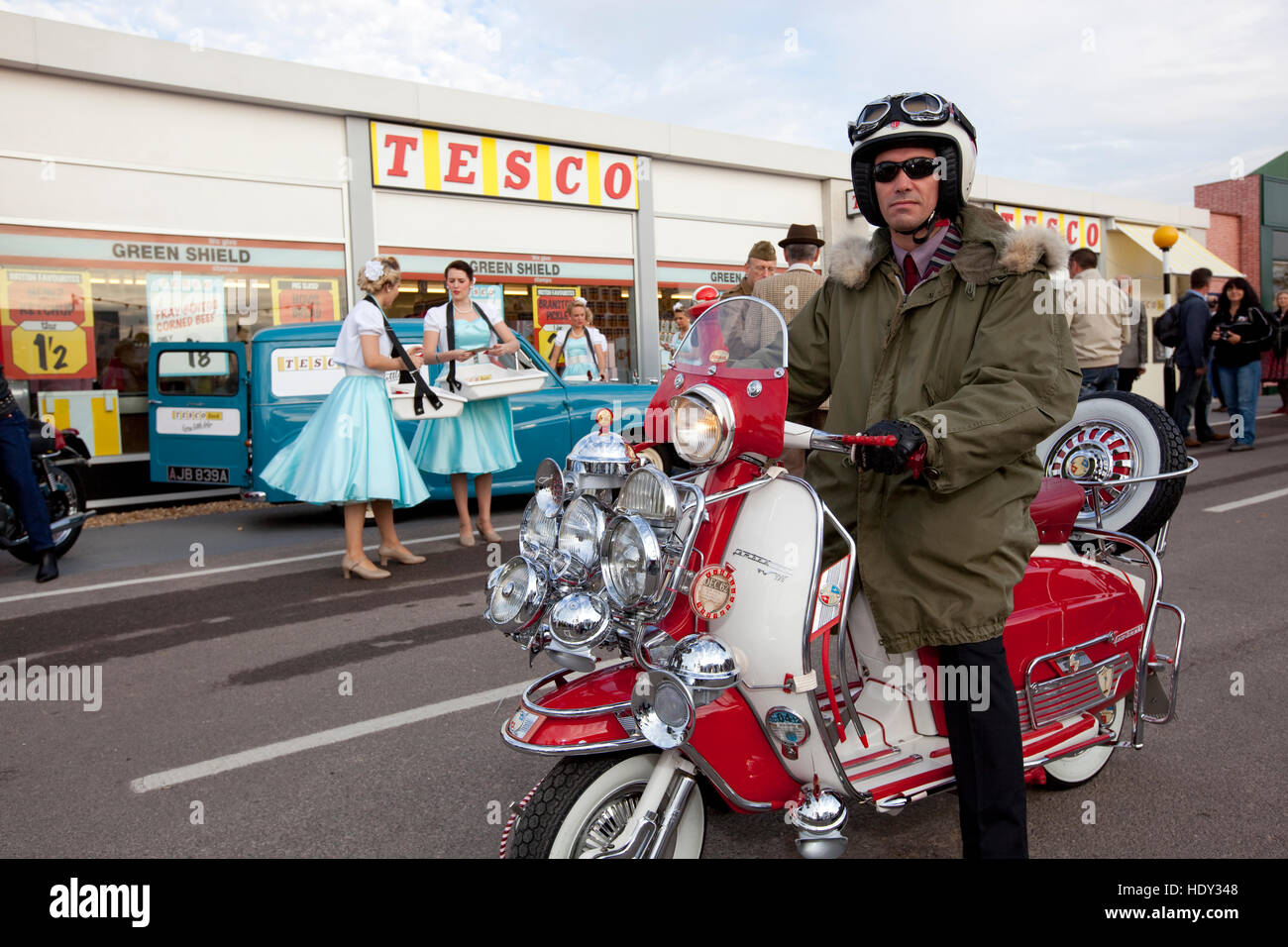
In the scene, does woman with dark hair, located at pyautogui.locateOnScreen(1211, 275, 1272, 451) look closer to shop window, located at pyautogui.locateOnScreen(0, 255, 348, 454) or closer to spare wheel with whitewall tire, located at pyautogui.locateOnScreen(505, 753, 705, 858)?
shop window, located at pyautogui.locateOnScreen(0, 255, 348, 454)

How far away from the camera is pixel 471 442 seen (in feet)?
25.2

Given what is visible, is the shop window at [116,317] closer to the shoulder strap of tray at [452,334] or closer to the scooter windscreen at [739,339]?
the shoulder strap of tray at [452,334]

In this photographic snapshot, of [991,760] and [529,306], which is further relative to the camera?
[529,306]

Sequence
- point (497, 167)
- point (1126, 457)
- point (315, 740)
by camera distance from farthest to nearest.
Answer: point (497, 167) < point (315, 740) < point (1126, 457)

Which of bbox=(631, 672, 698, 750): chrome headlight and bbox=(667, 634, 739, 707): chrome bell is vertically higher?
bbox=(667, 634, 739, 707): chrome bell

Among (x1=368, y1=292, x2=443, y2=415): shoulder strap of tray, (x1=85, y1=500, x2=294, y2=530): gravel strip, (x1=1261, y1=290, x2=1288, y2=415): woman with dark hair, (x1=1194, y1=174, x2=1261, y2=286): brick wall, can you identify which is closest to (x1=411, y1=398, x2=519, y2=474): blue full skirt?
(x1=368, y1=292, x2=443, y2=415): shoulder strap of tray

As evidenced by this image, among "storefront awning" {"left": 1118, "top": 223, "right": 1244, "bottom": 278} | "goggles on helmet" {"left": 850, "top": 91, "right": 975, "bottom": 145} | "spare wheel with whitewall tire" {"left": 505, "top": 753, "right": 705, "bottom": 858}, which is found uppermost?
"storefront awning" {"left": 1118, "top": 223, "right": 1244, "bottom": 278}

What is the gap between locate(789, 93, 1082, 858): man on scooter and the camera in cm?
228

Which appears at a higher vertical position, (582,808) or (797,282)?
(797,282)

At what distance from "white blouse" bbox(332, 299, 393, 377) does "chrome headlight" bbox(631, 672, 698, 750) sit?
4.84 metres

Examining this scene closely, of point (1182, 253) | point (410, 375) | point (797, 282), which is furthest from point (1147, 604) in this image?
point (1182, 253)

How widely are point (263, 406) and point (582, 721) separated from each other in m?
7.02

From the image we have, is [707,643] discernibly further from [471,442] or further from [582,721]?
[471,442]

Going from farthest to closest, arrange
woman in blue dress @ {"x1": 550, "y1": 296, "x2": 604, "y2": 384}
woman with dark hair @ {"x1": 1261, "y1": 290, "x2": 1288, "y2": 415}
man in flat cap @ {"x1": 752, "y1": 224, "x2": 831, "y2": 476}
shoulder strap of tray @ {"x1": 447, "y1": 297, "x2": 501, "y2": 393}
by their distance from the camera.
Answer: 1. woman with dark hair @ {"x1": 1261, "y1": 290, "x2": 1288, "y2": 415}
2. woman in blue dress @ {"x1": 550, "y1": 296, "x2": 604, "y2": 384}
3. shoulder strap of tray @ {"x1": 447, "y1": 297, "x2": 501, "y2": 393}
4. man in flat cap @ {"x1": 752, "y1": 224, "x2": 831, "y2": 476}
